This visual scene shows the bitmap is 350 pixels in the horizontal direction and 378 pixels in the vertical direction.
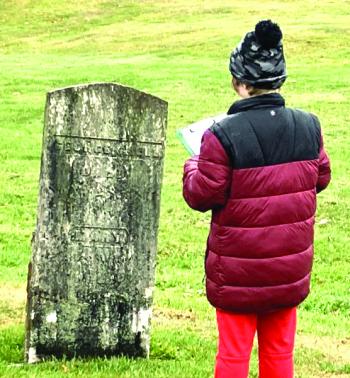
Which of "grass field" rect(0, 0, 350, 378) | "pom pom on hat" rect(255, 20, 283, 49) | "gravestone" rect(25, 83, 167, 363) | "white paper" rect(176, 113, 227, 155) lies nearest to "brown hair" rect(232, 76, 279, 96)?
"pom pom on hat" rect(255, 20, 283, 49)

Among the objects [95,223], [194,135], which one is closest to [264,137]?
[194,135]

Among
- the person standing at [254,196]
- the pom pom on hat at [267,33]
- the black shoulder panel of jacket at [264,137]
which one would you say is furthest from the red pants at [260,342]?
the pom pom on hat at [267,33]

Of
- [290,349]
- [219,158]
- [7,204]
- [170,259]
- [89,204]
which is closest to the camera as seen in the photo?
[219,158]

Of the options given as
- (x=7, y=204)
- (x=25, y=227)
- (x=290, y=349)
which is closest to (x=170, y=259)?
(x=25, y=227)

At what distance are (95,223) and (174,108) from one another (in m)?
15.7

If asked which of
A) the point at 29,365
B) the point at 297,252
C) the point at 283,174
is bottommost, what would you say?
the point at 29,365

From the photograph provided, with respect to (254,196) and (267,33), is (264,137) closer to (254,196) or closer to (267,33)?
(254,196)

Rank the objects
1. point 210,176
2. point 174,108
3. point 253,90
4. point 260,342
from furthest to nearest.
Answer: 1. point 174,108
2. point 260,342
3. point 253,90
4. point 210,176

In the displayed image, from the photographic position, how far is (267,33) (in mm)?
4520

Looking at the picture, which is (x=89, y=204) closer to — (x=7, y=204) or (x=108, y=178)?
(x=108, y=178)

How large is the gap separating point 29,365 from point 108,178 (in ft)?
4.22

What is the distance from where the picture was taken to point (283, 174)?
4543mm

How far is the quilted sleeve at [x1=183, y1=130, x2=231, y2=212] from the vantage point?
4461mm

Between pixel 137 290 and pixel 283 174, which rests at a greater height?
pixel 283 174
